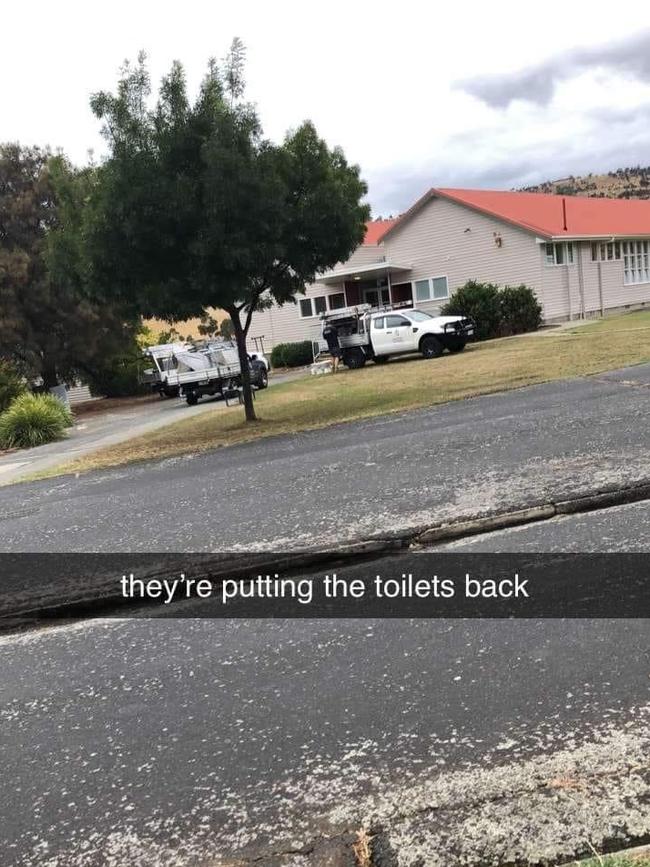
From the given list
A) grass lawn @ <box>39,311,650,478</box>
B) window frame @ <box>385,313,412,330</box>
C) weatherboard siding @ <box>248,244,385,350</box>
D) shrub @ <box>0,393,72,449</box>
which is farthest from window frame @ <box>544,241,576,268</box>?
shrub @ <box>0,393,72,449</box>

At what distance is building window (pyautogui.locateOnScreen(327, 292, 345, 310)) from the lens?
36891 mm

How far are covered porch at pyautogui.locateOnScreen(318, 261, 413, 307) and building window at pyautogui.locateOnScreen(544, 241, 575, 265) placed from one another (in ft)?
20.0

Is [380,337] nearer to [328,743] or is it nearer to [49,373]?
[49,373]

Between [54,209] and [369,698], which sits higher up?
[54,209]

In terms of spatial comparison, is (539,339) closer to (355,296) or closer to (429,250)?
(429,250)

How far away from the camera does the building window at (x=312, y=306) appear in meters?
37.3

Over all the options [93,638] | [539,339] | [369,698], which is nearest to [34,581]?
[93,638]

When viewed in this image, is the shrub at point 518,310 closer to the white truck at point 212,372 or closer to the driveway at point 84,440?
the white truck at point 212,372

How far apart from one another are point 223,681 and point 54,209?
3186 cm

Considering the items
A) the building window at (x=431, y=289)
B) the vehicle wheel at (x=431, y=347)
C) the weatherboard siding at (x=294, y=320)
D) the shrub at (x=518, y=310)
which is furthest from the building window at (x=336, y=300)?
the vehicle wheel at (x=431, y=347)

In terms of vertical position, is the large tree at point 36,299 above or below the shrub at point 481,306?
A: above

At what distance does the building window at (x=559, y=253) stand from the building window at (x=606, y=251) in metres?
1.83

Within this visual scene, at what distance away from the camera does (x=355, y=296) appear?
37.0 meters

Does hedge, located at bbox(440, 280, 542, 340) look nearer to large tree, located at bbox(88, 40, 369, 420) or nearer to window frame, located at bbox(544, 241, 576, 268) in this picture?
window frame, located at bbox(544, 241, 576, 268)
